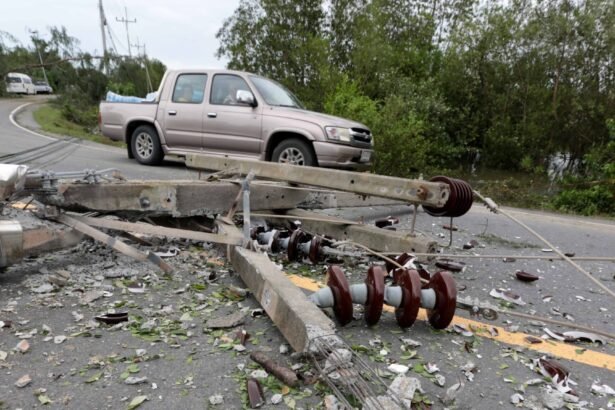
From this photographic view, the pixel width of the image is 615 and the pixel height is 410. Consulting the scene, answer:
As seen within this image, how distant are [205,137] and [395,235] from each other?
594 centimetres

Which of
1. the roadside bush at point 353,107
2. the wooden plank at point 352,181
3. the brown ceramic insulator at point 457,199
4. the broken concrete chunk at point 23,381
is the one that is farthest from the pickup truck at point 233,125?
the broken concrete chunk at point 23,381

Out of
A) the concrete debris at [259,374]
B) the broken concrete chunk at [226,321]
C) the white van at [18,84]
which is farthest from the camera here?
the white van at [18,84]

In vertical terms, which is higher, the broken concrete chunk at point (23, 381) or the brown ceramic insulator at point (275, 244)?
the brown ceramic insulator at point (275, 244)

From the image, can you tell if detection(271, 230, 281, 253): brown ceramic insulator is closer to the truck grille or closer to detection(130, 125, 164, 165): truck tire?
the truck grille

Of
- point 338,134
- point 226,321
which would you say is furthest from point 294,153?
point 226,321

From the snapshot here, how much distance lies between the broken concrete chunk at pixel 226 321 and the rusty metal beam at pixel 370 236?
1341 millimetres

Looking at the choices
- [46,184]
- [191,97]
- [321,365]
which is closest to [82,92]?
[191,97]

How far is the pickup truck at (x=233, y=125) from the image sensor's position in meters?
7.74

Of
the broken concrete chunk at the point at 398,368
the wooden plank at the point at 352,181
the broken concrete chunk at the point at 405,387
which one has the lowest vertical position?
the broken concrete chunk at the point at 398,368

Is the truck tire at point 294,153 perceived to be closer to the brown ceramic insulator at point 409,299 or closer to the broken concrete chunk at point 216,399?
the brown ceramic insulator at point 409,299

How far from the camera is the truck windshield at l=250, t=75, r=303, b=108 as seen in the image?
27.5 ft

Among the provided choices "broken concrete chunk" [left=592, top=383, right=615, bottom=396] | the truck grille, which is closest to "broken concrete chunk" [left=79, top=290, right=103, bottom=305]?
"broken concrete chunk" [left=592, top=383, right=615, bottom=396]

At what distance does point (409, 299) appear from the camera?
2523mm

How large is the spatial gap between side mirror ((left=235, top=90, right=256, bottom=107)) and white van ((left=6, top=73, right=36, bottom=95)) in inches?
1601
